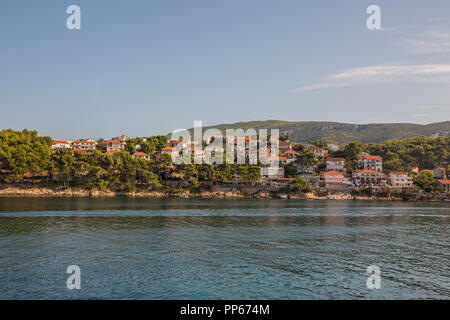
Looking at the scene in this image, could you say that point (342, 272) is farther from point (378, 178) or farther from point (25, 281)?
point (378, 178)

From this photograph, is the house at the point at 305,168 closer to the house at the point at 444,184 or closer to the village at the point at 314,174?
the village at the point at 314,174

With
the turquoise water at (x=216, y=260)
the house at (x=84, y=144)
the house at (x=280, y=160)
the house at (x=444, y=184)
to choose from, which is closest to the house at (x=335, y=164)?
the house at (x=280, y=160)

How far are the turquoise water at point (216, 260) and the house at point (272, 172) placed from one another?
78.0 meters

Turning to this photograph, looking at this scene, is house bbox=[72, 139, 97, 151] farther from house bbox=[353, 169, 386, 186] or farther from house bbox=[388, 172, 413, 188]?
house bbox=[388, 172, 413, 188]

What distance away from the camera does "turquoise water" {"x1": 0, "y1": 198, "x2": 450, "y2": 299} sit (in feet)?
66.2

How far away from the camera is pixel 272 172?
128 metres

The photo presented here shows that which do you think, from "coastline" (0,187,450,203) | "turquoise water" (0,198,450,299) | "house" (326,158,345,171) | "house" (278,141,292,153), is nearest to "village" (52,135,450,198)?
"house" (326,158,345,171)

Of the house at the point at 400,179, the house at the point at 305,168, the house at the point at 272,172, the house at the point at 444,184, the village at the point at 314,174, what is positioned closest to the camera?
the village at the point at 314,174

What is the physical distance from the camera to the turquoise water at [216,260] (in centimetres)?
2019

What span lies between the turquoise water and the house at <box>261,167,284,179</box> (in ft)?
256

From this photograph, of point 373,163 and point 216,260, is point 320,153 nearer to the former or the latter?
point 373,163

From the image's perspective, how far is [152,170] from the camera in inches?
4766
